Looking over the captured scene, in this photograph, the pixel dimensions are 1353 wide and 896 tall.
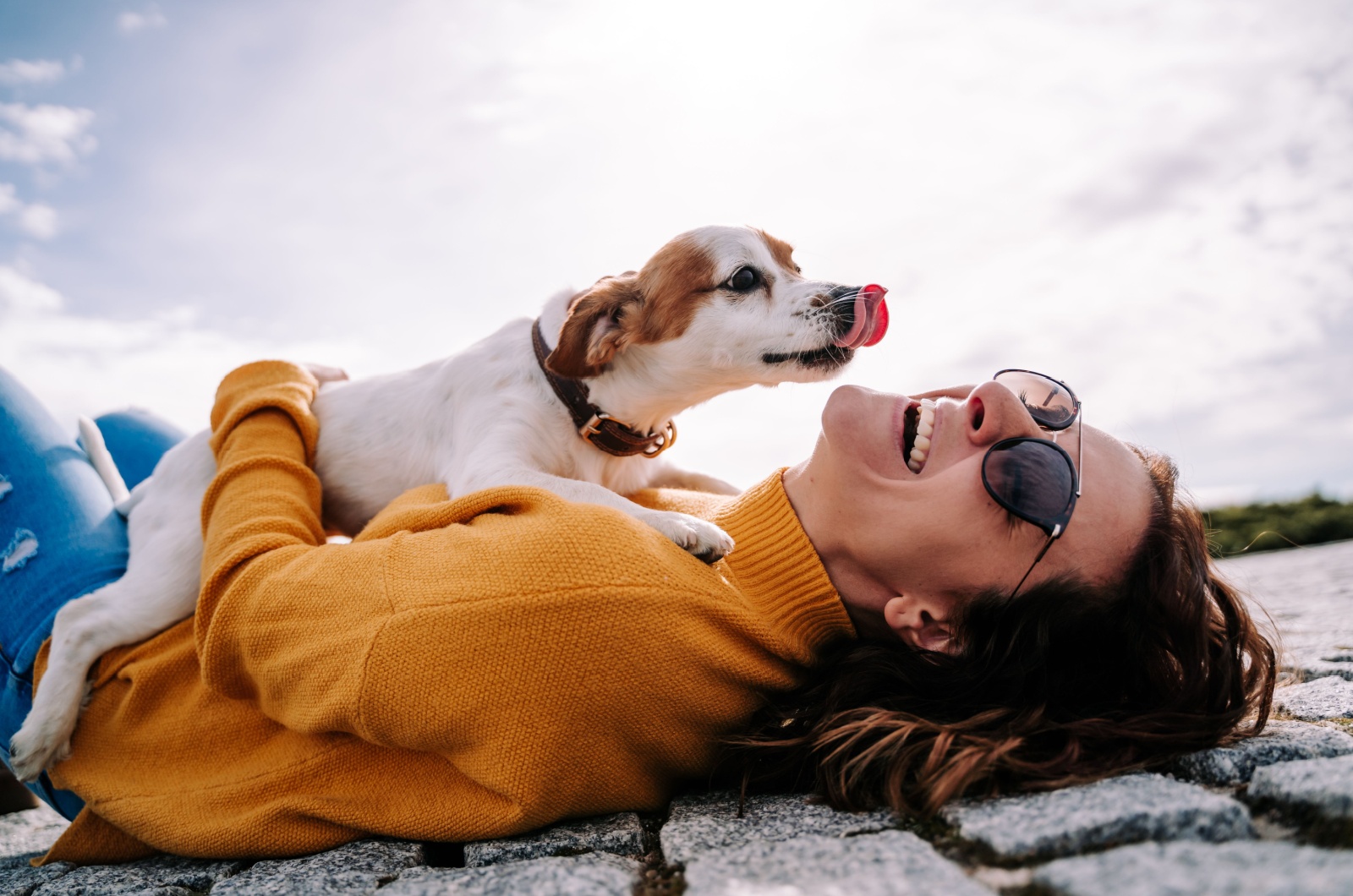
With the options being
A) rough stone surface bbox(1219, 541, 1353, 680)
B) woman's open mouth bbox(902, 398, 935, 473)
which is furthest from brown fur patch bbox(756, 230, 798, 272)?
→ rough stone surface bbox(1219, 541, 1353, 680)

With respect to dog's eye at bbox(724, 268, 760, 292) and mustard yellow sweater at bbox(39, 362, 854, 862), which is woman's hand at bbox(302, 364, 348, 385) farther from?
dog's eye at bbox(724, 268, 760, 292)

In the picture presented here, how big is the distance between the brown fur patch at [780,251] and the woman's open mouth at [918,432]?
1.10 m

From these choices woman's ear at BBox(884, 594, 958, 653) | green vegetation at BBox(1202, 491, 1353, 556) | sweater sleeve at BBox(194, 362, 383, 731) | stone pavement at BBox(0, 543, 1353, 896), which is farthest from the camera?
green vegetation at BBox(1202, 491, 1353, 556)

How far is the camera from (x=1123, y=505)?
1892 mm

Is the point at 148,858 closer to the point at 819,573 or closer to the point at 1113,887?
the point at 819,573

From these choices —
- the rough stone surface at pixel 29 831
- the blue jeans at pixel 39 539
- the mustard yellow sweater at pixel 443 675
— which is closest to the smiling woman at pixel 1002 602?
the mustard yellow sweater at pixel 443 675

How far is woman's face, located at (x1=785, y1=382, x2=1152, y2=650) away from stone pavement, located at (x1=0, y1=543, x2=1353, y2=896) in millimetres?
445

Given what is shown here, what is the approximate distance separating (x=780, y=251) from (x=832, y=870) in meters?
2.26

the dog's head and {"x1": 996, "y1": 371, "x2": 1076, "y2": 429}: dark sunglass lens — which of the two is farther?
the dog's head

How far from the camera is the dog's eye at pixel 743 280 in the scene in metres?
2.91

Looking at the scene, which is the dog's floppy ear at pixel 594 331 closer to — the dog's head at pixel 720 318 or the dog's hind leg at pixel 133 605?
the dog's head at pixel 720 318

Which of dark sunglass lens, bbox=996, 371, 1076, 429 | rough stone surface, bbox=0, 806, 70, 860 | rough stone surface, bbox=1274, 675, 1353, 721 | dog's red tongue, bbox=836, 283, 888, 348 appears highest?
dog's red tongue, bbox=836, 283, 888, 348

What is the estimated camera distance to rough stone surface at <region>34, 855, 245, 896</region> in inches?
69.9

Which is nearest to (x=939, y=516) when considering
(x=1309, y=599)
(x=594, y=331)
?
(x=594, y=331)
